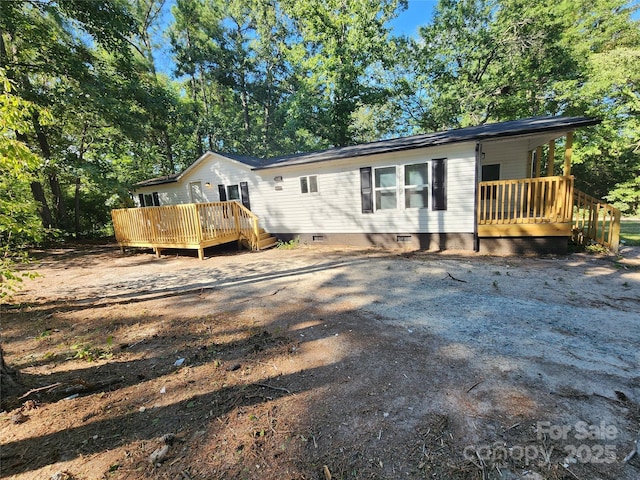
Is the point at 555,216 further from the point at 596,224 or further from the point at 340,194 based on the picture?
the point at 340,194

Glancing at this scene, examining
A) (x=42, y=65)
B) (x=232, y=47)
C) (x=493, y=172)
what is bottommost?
(x=493, y=172)

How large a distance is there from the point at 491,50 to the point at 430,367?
59.8 ft

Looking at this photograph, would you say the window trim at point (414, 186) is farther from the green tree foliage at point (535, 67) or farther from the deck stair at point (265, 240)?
the green tree foliage at point (535, 67)

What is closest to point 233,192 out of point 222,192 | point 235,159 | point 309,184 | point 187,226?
point 222,192

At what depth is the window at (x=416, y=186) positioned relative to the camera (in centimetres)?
818

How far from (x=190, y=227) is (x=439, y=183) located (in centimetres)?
769

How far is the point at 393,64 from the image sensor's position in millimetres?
17406

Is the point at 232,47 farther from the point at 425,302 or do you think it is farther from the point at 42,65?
the point at 425,302

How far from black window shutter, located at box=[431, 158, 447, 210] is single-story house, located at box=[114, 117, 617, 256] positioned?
26mm

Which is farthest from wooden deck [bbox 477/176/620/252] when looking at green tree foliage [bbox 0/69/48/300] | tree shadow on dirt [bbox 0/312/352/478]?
green tree foliage [bbox 0/69/48/300]

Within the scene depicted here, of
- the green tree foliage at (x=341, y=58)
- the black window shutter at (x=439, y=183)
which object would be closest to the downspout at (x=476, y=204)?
the black window shutter at (x=439, y=183)

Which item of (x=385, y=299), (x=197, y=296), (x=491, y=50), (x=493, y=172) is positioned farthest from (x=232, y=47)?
(x=385, y=299)

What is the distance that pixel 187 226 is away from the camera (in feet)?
29.5

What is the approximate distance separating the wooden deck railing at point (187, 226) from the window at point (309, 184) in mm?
2118
